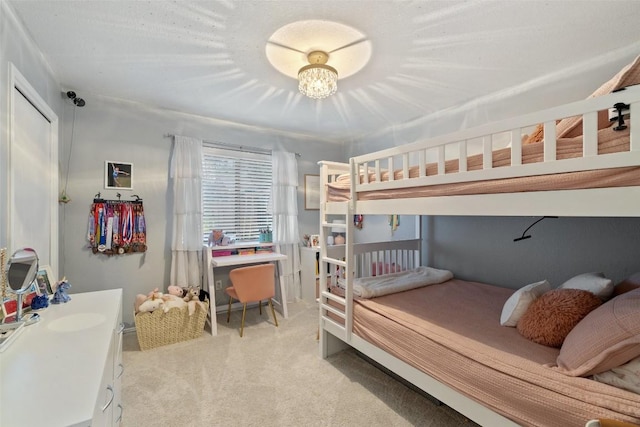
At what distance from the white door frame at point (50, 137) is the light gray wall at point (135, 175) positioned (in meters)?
0.30

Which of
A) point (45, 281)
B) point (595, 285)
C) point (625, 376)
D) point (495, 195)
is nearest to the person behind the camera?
point (625, 376)

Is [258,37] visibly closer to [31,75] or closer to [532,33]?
[31,75]

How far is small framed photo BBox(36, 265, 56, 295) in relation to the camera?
1.75 m

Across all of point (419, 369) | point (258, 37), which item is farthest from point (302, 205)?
point (419, 369)

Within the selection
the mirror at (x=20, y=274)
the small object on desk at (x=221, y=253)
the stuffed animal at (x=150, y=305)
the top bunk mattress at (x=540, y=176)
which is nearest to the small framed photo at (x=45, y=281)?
the mirror at (x=20, y=274)

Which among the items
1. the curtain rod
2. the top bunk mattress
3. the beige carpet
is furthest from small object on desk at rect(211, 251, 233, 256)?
the top bunk mattress

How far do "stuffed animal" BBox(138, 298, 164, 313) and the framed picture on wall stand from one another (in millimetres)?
2224

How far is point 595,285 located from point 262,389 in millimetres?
2250

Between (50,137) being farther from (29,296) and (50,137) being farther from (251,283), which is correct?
(251,283)

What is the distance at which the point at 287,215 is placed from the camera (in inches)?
151

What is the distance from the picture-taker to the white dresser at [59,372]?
733mm

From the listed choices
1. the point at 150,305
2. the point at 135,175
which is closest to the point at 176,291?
the point at 150,305

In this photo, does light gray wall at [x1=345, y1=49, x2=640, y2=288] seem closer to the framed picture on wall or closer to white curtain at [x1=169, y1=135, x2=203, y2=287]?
the framed picture on wall

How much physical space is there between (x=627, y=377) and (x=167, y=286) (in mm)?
3564
